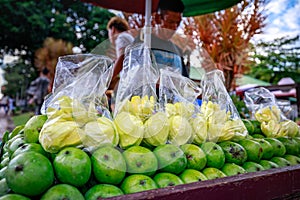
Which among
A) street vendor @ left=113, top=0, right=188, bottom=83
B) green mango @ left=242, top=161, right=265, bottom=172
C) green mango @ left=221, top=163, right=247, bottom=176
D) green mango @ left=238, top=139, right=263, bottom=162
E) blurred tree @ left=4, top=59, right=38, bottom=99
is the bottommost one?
blurred tree @ left=4, top=59, right=38, bottom=99

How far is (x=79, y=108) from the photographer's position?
86 centimetres

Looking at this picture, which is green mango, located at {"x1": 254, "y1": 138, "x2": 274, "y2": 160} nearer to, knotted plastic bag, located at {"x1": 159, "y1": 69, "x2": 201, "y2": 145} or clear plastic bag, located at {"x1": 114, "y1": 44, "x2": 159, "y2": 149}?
knotted plastic bag, located at {"x1": 159, "y1": 69, "x2": 201, "y2": 145}

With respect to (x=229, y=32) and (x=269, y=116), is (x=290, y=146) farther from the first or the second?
(x=229, y=32)

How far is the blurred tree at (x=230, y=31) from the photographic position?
3051 millimetres

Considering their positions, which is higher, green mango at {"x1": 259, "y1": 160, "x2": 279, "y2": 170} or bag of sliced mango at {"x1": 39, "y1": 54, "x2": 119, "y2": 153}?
bag of sliced mango at {"x1": 39, "y1": 54, "x2": 119, "y2": 153}

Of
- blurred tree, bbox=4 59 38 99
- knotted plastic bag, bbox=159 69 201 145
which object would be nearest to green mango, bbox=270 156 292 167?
knotted plastic bag, bbox=159 69 201 145

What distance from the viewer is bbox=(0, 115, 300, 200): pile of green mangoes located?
67 cm

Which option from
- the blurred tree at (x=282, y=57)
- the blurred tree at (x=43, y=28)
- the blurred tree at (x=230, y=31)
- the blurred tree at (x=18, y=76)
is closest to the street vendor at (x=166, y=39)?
the blurred tree at (x=230, y=31)

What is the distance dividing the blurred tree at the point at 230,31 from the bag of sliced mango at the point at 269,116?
1.62 meters

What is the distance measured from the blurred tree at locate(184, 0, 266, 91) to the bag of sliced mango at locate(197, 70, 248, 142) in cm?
192

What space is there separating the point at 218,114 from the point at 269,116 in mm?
407

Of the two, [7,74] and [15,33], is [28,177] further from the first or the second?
[7,74]

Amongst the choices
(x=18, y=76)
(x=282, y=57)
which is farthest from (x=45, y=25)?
(x=282, y=57)

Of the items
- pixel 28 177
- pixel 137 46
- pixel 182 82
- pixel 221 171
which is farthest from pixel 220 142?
pixel 28 177
